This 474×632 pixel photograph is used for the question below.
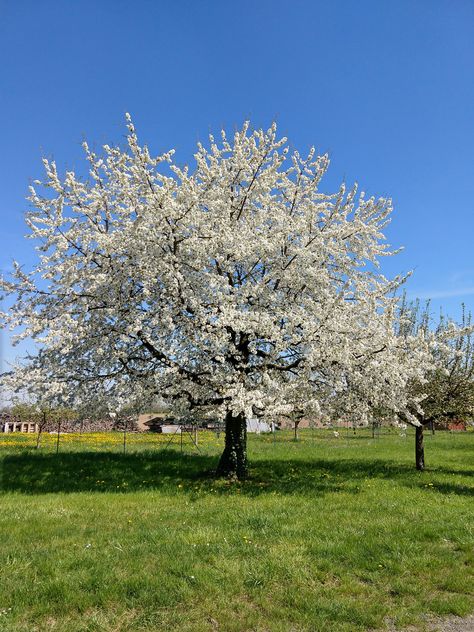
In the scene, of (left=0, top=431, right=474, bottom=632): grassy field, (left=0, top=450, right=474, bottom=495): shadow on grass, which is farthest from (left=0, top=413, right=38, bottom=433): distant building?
(left=0, top=431, right=474, bottom=632): grassy field

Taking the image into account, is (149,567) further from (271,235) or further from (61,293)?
(271,235)

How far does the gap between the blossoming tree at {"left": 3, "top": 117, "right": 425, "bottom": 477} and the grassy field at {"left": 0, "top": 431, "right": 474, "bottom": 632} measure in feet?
9.47

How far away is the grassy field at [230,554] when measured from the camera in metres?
6.09

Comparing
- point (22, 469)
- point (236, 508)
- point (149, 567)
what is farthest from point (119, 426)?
point (149, 567)

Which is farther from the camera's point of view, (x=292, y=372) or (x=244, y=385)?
(x=292, y=372)

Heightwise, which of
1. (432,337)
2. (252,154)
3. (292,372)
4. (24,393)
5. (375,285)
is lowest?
(24,393)

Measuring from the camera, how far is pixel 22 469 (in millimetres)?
17156

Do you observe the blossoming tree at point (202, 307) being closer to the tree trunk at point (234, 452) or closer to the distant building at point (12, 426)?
the tree trunk at point (234, 452)

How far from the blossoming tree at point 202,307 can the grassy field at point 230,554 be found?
2.89 metres

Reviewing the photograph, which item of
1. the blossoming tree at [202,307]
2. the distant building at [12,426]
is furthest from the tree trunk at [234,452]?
the distant building at [12,426]

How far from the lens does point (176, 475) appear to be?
55.5 feet

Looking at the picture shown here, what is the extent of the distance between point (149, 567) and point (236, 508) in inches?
177

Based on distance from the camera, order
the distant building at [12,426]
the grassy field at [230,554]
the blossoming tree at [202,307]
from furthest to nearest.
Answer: the distant building at [12,426]
the blossoming tree at [202,307]
the grassy field at [230,554]

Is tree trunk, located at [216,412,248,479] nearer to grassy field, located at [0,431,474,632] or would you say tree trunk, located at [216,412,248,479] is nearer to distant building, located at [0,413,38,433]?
grassy field, located at [0,431,474,632]
